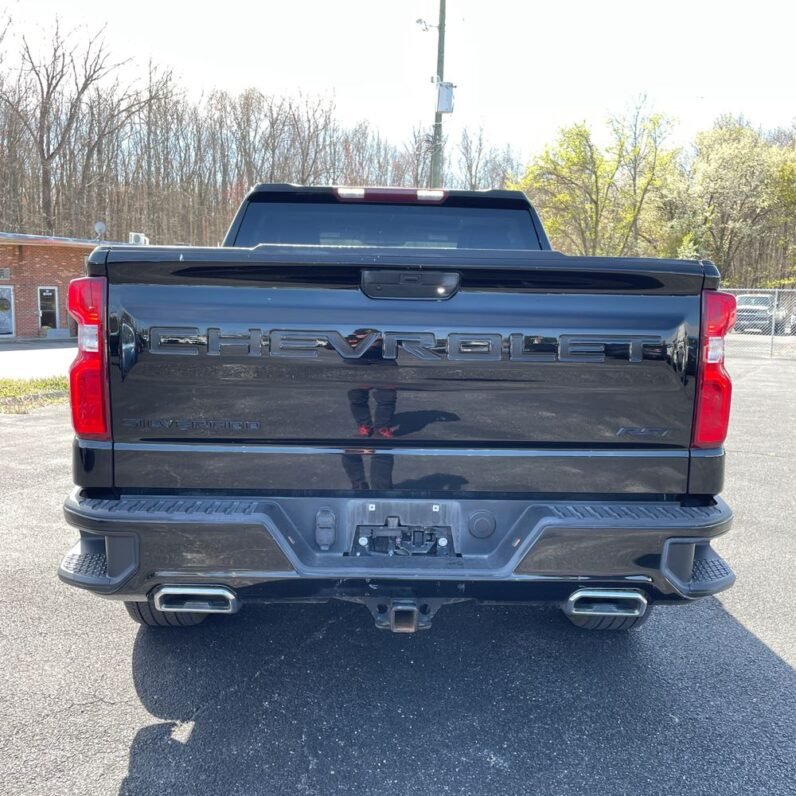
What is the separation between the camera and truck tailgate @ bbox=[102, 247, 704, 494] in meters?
2.24

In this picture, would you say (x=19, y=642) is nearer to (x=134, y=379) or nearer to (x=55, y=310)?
(x=134, y=379)

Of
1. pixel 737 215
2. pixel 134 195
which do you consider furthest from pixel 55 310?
pixel 737 215

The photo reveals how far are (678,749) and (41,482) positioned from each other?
18.4 ft

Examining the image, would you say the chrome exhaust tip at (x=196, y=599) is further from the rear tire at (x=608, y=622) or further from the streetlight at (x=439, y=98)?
the streetlight at (x=439, y=98)

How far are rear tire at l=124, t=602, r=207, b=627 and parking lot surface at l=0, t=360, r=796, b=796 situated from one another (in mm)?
109

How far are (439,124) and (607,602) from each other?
51.0ft

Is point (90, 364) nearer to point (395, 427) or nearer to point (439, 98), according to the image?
point (395, 427)

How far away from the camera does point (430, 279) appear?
2.28 m

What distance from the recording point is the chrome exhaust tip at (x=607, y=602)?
2.37 meters

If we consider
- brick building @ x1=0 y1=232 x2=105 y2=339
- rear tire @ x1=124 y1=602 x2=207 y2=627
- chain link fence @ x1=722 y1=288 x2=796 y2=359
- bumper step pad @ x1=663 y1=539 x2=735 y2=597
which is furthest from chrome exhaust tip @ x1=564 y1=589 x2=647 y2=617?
brick building @ x1=0 y1=232 x2=105 y2=339

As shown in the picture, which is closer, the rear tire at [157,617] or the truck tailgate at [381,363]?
the truck tailgate at [381,363]

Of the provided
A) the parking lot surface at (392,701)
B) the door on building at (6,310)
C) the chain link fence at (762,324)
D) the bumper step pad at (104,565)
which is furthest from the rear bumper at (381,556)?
the door on building at (6,310)

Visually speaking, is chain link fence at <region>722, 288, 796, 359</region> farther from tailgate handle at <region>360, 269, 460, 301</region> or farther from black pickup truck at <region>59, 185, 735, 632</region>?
tailgate handle at <region>360, 269, 460, 301</region>

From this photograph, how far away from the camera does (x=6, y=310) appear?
2445 centimetres
